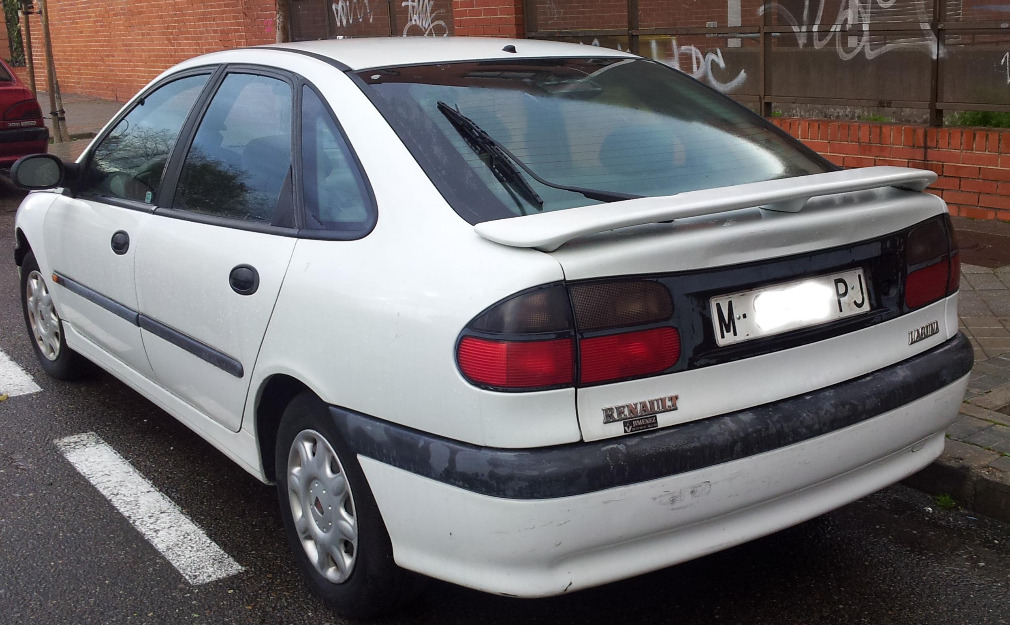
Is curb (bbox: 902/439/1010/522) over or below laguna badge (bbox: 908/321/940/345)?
below

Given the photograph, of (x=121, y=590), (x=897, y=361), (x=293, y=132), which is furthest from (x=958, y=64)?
(x=121, y=590)

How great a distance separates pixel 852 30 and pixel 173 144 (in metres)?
5.56

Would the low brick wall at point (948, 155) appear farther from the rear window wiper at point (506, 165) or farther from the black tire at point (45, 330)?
the black tire at point (45, 330)

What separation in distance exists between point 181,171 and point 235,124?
0.35 meters

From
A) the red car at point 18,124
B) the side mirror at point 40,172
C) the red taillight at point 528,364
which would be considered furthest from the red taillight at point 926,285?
the red car at point 18,124

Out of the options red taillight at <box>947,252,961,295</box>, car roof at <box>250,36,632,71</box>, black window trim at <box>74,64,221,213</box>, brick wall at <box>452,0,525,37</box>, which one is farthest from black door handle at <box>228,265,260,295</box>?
brick wall at <box>452,0,525,37</box>

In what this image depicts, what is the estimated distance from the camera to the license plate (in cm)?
269

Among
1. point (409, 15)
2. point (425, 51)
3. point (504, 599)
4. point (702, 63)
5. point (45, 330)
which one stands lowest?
point (504, 599)

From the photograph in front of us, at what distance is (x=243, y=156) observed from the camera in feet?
11.9

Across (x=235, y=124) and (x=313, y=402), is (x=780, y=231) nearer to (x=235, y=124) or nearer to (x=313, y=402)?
(x=313, y=402)

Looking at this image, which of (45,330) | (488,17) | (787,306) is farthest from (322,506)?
(488,17)

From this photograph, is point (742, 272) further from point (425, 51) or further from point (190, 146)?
point (190, 146)

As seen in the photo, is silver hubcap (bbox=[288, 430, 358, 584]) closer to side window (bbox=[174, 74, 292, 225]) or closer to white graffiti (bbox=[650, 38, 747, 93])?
side window (bbox=[174, 74, 292, 225])

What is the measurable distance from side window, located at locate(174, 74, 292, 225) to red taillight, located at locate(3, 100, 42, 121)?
901cm
